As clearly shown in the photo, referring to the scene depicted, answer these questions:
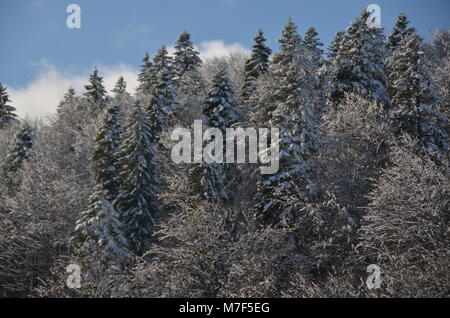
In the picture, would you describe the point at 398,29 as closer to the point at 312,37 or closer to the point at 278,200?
the point at 312,37

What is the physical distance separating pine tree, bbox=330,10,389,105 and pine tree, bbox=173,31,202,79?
16.9 metres

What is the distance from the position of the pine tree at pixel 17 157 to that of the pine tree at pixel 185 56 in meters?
16.2

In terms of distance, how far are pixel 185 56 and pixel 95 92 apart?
38.3 ft

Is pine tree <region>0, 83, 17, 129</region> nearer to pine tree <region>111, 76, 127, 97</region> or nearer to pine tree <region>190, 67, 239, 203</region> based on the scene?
pine tree <region>111, 76, 127, 97</region>

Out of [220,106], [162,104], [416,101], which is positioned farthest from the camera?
[162,104]

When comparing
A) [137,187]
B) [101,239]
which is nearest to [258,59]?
[137,187]

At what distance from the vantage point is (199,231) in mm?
18922

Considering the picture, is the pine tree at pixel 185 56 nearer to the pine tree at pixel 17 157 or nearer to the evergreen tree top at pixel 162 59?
the evergreen tree top at pixel 162 59

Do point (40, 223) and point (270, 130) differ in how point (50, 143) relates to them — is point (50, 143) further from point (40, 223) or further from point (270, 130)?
point (270, 130)

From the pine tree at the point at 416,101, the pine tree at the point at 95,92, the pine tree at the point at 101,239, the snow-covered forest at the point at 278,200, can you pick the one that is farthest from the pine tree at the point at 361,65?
the pine tree at the point at 95,92

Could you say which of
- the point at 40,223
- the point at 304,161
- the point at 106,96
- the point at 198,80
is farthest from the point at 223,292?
the point at 106,96

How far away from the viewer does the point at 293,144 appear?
66.7 ft

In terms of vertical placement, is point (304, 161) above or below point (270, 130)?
below
